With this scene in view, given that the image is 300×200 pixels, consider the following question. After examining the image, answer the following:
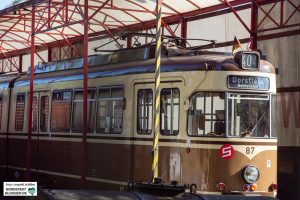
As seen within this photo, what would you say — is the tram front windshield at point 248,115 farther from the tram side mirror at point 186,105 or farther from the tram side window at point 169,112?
the tram side window at point 169,112

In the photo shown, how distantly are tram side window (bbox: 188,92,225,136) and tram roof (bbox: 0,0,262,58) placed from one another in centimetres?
538

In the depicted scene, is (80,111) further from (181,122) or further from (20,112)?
(20,112)

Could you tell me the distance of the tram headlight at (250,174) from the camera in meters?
10.4

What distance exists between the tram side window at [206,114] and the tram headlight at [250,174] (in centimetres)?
75

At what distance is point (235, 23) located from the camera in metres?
17.8

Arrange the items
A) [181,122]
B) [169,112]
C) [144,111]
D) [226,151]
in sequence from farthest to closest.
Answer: [144,111] < [169,112] < [181,122] < [226,151]

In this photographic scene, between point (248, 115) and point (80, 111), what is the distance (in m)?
4.33

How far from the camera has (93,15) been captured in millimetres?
16812

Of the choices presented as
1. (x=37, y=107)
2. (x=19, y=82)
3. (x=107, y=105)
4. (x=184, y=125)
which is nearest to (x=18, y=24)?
(x=19, y=82)

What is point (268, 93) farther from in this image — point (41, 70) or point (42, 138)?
point (41, 70)

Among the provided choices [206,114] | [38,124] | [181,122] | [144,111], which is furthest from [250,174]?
[38,124]

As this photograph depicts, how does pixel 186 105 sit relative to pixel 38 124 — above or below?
above

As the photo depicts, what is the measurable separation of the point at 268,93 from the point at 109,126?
11.1ft

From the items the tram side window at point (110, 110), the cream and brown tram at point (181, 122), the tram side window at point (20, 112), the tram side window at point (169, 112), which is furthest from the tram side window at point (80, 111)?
the tram side window at point (20, 112)
